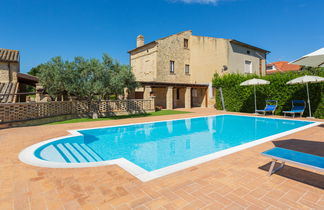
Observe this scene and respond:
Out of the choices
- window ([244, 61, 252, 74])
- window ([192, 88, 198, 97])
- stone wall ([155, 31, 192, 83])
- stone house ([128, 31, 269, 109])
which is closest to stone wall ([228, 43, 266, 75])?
stone house ([128, 31, 269, 109])

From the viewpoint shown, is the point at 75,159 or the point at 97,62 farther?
the point at 97,62

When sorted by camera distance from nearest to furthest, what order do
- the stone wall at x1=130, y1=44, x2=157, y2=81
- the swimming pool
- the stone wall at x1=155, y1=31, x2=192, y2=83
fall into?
1. the swimming pool
2. the stone wall at x1=155, y1=31, x2=192, y2=83
3. the stone wall at x1=130, y1=44, x2=157, y2=81

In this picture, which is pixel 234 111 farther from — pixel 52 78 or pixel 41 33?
pixel 41 33

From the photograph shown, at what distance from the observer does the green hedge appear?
1246 cm

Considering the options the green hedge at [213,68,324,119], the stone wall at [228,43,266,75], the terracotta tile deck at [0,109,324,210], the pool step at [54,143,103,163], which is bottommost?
the pool step at [54,143,103,163]

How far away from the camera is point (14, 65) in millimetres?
15969

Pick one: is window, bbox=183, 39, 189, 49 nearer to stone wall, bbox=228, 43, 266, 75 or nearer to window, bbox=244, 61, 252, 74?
stone wall, bbox=228, 43, 266, 75

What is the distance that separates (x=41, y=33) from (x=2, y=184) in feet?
67.7

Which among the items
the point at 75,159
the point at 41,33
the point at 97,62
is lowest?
the point at 75,159

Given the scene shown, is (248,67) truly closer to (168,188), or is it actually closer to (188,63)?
(188,63)

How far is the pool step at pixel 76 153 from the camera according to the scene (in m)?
5.71

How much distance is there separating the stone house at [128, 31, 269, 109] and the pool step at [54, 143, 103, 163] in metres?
14.6

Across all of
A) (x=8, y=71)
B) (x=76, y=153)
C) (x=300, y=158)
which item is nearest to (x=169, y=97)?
(x=76, y=153)

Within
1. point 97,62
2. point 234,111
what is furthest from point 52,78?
point 234,111
